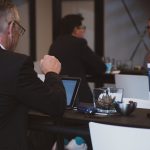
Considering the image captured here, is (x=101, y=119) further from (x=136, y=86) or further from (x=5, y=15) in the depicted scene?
(x=136, y=86)

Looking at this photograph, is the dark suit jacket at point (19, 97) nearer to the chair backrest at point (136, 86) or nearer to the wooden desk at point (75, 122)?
the wooden desk at point (75, 122)

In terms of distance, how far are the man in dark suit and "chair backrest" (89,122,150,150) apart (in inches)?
9.8

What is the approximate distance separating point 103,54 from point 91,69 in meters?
2.65

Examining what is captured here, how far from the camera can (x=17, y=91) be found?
1.85m

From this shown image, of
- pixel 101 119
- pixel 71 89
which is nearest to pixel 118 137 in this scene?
pixel 101 119

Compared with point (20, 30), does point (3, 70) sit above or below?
below

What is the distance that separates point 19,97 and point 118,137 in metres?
0.46

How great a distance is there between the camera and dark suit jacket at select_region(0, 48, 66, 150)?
72.5 inches

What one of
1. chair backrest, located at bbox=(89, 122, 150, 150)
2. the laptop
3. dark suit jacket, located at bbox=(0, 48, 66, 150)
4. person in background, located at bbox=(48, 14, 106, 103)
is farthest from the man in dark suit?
person in background, located at bbox=(48, 14, 106, 103)

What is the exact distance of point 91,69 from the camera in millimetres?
3975

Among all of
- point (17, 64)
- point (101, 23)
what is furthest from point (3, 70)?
point (101, 23)

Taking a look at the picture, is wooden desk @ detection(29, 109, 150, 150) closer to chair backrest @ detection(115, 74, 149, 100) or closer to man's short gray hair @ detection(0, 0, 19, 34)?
man's short gray hair @ detection(0, 0, 19, 34)

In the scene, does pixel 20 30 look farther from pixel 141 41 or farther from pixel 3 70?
pixel 141 41

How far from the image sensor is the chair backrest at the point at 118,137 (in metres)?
1.68
